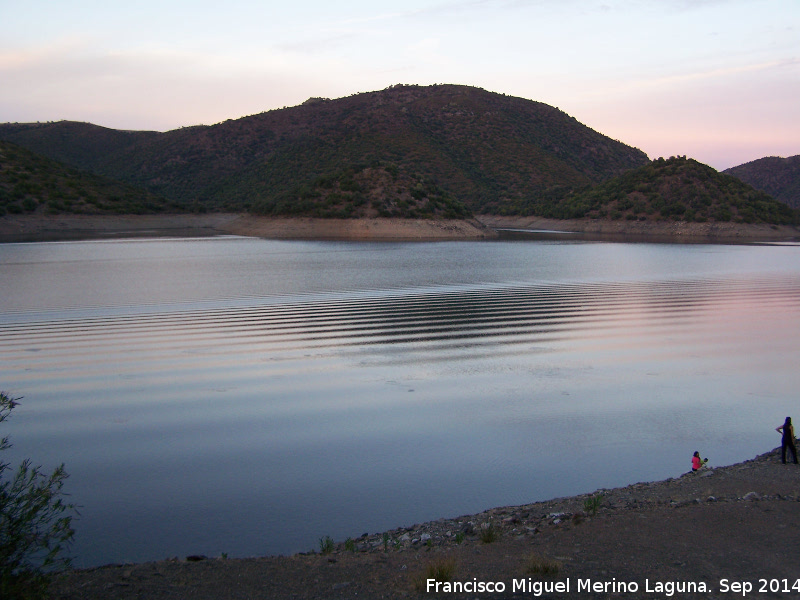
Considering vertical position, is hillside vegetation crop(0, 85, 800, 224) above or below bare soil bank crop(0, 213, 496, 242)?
above

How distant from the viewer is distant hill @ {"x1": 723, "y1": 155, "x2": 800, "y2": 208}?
467ft

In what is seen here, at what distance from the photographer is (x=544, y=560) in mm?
4574

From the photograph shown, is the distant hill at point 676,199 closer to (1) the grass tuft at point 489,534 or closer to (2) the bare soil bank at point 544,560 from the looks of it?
(2) the bare soil bank at point 544,560

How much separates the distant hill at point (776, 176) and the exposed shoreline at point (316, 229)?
78864 mm

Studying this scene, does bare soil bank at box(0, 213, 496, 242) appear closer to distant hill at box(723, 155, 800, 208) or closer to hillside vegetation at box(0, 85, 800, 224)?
hillside vegetation at box(0, 85, 800, 224)

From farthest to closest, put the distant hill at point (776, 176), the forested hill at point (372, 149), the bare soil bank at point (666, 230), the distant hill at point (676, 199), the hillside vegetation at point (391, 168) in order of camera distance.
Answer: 1. the distant hill at point (776, 176)
2. the forested hill at point (372, 149)
3. the distant hill at point (676, 199)
4. the hillside vegetation at point (391, 168)
5. the bare soil bank at point (666, 230)

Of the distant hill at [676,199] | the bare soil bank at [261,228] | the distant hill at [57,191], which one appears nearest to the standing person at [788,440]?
the bare soil bank at [261,228]

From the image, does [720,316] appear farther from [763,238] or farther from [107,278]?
[763,238]

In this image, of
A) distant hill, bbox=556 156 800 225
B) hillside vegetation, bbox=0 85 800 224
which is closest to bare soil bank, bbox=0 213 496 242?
hillside vegetation, bbox=0 85 800 224

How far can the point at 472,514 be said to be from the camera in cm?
641

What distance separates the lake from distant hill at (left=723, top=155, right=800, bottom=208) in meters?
138

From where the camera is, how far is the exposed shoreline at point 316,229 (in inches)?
2393

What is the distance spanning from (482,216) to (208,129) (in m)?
56.6

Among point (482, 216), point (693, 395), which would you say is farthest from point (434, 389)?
point (482, 216)
